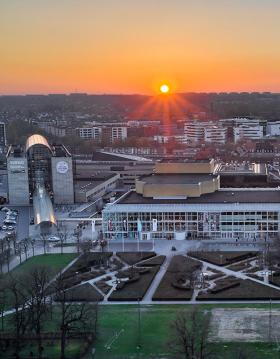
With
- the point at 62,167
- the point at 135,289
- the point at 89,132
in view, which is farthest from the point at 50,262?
the point at 89,132

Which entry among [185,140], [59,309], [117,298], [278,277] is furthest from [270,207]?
[185,140]

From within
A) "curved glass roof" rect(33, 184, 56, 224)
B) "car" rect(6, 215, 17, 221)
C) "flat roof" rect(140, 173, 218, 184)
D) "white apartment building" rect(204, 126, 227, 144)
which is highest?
"white apartment building" rect(204, 126, 227, 144)

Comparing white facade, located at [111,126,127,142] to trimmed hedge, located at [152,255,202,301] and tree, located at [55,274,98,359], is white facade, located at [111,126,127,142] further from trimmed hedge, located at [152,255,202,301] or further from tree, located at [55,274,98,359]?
tree, located at [55,274,98,359]

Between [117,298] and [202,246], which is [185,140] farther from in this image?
[117,298]


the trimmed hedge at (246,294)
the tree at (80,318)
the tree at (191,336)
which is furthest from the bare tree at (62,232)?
the tree at (191,336)

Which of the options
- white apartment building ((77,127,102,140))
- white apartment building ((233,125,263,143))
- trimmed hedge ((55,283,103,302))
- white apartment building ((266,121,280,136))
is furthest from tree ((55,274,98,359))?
white apartment building ((77,127,102,140))

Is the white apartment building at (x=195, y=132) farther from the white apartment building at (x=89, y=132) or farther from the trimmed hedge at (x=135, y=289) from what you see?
the trimmed hedge at (x=135, y=289)
